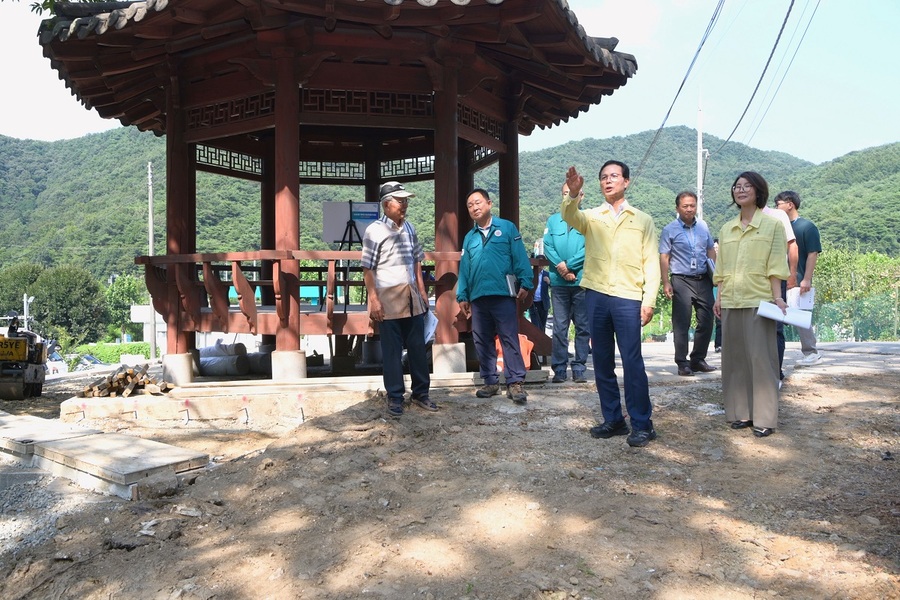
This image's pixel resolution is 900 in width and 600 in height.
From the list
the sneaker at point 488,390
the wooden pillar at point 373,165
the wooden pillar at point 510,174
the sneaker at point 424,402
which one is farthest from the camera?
the wooden pillar at point 373,165

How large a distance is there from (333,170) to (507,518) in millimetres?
7964

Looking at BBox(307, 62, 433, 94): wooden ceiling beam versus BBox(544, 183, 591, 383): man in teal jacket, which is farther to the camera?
BBox(307, 62, 433, 94): wooden ceiling beam

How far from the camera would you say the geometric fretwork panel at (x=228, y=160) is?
8961 mm

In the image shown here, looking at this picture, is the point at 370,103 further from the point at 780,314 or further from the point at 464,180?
the point at 780,314

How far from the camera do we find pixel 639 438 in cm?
445

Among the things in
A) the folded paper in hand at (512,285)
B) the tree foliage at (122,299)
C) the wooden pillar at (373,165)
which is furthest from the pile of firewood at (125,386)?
the tree foliage at (122,299)

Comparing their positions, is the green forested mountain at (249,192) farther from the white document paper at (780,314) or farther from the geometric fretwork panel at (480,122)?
the white document paper at (780,314)

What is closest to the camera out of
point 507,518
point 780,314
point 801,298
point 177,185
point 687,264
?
point 507,518

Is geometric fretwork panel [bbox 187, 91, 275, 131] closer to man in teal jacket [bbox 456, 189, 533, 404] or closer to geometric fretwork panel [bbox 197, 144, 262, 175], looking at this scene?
geometric fretwork panel [bbox 197, 144, 262, 175]

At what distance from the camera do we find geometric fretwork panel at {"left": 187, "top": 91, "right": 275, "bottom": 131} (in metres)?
7.18

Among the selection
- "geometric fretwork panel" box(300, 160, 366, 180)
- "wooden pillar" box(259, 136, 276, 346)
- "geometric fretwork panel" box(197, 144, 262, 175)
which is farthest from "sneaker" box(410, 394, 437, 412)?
"geometric fretwork panel" box(300, 160, 366, 180)

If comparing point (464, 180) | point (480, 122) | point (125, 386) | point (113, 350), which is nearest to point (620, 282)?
point (480, 122)

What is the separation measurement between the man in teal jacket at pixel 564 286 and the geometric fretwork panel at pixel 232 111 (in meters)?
3.06

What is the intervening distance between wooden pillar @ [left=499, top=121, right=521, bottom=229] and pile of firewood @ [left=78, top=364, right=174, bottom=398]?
4385 mm
